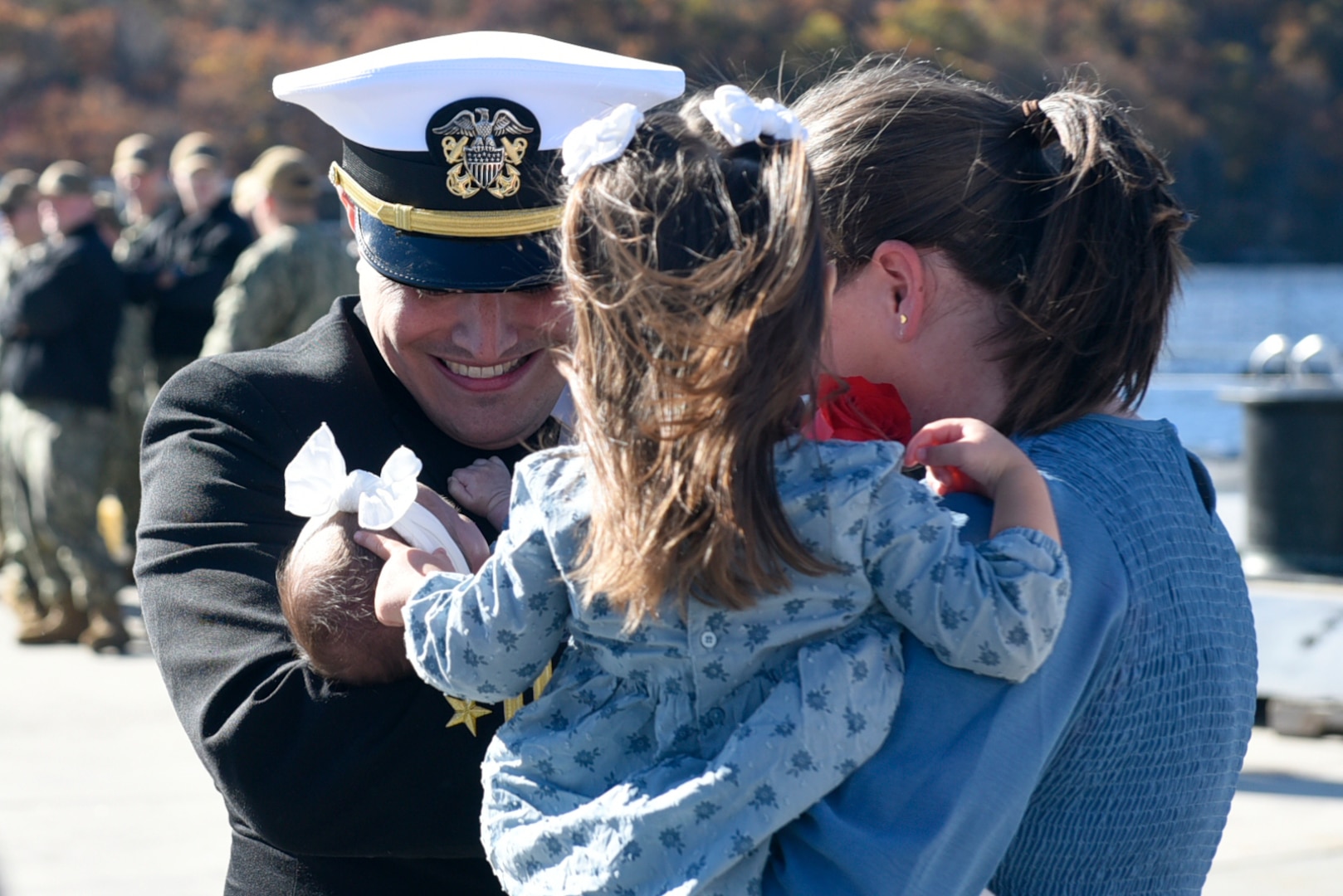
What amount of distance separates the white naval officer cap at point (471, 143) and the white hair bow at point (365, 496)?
31cm

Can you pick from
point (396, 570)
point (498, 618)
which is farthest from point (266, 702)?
point (498, 618)

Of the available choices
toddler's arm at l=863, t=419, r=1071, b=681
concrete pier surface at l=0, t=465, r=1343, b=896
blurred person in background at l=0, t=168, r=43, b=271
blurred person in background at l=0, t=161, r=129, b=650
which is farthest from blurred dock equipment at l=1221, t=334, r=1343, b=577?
toddler's arm at l=863, t=419, r=1071, b=681

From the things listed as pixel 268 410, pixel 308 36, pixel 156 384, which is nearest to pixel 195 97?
pixel 308 36

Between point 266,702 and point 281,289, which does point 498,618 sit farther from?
point 281,289

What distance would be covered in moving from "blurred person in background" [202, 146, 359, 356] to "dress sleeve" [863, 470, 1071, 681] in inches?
215

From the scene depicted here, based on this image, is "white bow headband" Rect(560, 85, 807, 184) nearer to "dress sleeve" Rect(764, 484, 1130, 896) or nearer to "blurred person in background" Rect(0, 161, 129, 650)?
"dress sleeve" Rect(764, 484, 1130, 896)

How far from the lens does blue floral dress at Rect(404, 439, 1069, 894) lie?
1.28m

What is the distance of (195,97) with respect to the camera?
40.5 meters

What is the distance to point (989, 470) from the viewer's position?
1.33m

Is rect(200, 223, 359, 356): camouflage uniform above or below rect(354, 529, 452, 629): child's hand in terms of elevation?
below

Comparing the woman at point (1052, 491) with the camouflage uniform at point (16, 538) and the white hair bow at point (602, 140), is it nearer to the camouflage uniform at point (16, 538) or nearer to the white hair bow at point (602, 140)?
the white hair bow at point (602, 140)

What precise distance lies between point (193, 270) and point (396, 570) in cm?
672

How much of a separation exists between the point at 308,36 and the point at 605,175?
47124 millimetres

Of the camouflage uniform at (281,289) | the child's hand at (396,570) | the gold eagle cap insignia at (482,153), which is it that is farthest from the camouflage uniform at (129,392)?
the child's hand at (396,570)
